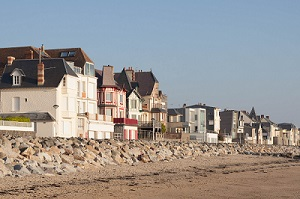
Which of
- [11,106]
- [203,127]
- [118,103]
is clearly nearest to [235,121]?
[203,127]

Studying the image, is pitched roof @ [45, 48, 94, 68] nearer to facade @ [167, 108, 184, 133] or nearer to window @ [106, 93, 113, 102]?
window @ [106, 93, 113, 102]

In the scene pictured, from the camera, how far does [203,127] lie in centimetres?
11144

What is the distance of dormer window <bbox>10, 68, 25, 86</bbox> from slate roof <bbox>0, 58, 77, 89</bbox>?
347 mm

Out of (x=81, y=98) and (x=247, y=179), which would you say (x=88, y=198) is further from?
(x=81, y=98)

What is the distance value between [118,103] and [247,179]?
44738mm

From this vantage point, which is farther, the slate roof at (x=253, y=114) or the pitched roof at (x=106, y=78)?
the slate roof at (x=253, y=114)

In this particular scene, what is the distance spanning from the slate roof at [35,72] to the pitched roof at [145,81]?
107 feet

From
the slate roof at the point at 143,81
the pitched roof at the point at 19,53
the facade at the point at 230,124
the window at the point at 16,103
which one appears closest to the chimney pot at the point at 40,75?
the window at the point at 16,103

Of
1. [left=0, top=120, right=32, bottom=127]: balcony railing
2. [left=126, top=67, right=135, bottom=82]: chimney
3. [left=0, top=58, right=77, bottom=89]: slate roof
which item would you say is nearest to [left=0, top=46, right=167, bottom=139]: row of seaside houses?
[left=0, top=58, right=77, bottom=89]: slate roof

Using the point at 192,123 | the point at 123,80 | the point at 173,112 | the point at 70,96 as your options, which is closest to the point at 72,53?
the point at 70,96

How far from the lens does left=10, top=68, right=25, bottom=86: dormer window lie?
5634cm

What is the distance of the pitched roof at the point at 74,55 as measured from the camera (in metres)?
66.4

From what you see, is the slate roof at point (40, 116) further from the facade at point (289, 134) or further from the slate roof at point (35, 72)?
the facade at point (289, 134)

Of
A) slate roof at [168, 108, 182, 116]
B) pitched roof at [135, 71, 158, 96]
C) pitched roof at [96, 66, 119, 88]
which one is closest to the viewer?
pitched roof at [96, 66, 119, 88]
